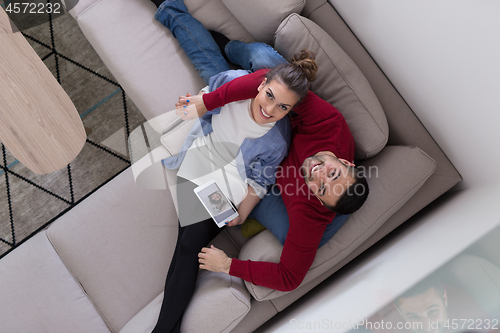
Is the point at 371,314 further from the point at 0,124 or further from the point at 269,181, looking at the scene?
the point at 0,124

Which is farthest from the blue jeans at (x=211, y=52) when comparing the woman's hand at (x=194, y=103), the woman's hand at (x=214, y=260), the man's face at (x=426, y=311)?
the man's face at (x=426, y=311)

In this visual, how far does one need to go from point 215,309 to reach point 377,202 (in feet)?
2.76

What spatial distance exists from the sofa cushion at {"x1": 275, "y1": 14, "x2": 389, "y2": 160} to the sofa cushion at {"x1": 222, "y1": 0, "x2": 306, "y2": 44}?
0.06 metres

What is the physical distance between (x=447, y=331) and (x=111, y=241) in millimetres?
1444

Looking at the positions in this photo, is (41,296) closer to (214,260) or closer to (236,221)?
(214,260)

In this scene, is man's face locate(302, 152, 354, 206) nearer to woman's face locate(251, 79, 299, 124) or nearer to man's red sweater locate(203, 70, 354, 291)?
man's red sweater locate(203, 70, 354, 291)

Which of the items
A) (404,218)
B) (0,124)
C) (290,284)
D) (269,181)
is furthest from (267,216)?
(0,124)

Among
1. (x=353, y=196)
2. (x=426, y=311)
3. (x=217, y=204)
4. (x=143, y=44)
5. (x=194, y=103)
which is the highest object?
(x=143, y=44)

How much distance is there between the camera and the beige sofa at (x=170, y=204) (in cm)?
135

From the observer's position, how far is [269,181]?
59.7 inches

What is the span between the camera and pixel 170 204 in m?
1.60

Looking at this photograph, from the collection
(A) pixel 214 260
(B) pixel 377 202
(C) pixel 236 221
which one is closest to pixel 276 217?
(C) pixel 236 221

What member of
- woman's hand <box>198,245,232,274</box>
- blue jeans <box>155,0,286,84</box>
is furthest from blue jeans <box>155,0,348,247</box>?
woman's hand <box>198,245,232,274</box>

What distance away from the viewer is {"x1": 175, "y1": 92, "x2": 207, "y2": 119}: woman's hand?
1.54 metres
